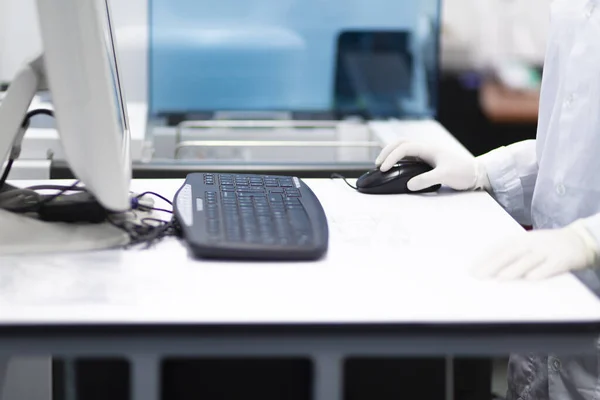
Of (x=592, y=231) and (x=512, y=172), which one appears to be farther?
(x=512, y=172)

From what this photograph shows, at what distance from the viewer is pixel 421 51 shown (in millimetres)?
2084

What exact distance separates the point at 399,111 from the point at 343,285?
4.14 ft

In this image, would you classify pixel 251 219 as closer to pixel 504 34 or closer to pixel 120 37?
pixel 120 37

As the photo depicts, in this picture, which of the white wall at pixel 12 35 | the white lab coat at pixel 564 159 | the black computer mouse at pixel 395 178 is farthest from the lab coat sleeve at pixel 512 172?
the white wall at pixel 12 35

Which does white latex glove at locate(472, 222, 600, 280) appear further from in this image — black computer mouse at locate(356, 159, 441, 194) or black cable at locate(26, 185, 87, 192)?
black cable at locate(26, 185, 87, 192)

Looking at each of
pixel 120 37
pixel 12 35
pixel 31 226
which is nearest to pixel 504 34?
pixel 120 37

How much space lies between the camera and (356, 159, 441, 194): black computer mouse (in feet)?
4.20

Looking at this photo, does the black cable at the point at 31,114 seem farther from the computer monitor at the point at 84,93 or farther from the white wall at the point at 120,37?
the white wall at the point at 120,37

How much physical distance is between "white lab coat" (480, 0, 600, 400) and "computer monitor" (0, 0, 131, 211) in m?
0.65

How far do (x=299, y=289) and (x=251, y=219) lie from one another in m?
0.18

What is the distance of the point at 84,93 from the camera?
889 mm

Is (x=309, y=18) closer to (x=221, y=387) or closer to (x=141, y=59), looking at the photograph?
(x=141, y=59)

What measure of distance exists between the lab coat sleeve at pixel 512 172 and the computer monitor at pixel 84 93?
2.11 ft

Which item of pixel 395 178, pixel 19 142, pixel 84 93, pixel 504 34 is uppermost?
pixel 84 93
